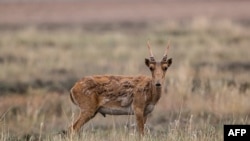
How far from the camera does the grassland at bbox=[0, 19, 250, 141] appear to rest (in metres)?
14.4

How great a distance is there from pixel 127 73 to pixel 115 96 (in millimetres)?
8206

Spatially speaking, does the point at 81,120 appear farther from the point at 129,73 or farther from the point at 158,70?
the point at 129,73

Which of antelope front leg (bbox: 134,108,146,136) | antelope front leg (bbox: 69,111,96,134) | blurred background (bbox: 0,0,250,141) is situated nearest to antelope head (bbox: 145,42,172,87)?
antelope front leg (bbox: 134,108,146,136)

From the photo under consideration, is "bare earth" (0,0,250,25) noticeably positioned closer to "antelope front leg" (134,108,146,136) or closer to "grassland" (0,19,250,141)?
"grassland" (0,19,250,141)

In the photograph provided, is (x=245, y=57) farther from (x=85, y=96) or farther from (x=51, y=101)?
(x=85, y=96)

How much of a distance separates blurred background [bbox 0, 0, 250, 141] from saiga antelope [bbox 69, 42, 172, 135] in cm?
32

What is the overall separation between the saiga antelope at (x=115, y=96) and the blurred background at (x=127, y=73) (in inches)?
12.8

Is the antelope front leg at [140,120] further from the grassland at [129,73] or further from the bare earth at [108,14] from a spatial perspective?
the bare earth at [108,14]

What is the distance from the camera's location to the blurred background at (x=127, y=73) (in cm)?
1472

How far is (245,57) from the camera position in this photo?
78.0ft

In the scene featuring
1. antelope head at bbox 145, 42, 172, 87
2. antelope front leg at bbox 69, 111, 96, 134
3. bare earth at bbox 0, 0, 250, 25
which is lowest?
antelope front leg at bbox 69, 111, 96, 134

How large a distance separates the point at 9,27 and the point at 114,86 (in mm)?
26453

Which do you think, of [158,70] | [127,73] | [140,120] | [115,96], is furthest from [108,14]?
[158,70]

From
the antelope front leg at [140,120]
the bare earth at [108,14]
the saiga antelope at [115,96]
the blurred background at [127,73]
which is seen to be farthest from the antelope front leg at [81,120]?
the bare earth at [108,14]
